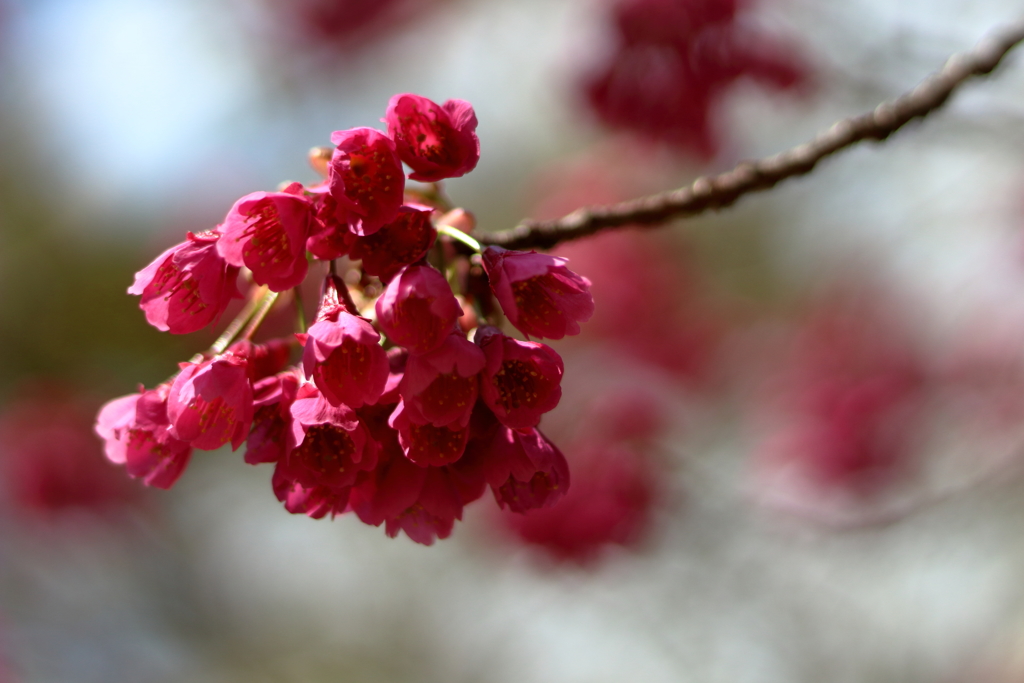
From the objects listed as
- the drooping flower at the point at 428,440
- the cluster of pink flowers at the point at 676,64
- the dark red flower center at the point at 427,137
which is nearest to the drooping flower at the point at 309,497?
the drooping flower at the point at 428,440

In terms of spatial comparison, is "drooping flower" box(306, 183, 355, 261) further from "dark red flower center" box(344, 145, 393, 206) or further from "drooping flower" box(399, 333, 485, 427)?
"drooping flower" box(399, 333, 485, 427)

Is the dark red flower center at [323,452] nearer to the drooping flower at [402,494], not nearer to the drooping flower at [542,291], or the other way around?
the drooping flower at [402,494]

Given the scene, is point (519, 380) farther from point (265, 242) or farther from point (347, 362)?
point (265, 242)

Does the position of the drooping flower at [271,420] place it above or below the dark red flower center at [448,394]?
below

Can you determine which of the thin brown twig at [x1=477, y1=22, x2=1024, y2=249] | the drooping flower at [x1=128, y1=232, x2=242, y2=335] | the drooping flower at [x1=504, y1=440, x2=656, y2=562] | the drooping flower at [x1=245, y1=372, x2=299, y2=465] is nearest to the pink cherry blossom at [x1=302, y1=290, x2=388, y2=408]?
the drooping flower at [x1=245, y1=372, x2=299, y2=465]

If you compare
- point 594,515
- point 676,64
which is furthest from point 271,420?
point 676,64

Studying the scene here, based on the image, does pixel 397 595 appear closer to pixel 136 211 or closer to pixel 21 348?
pixel 21 348
